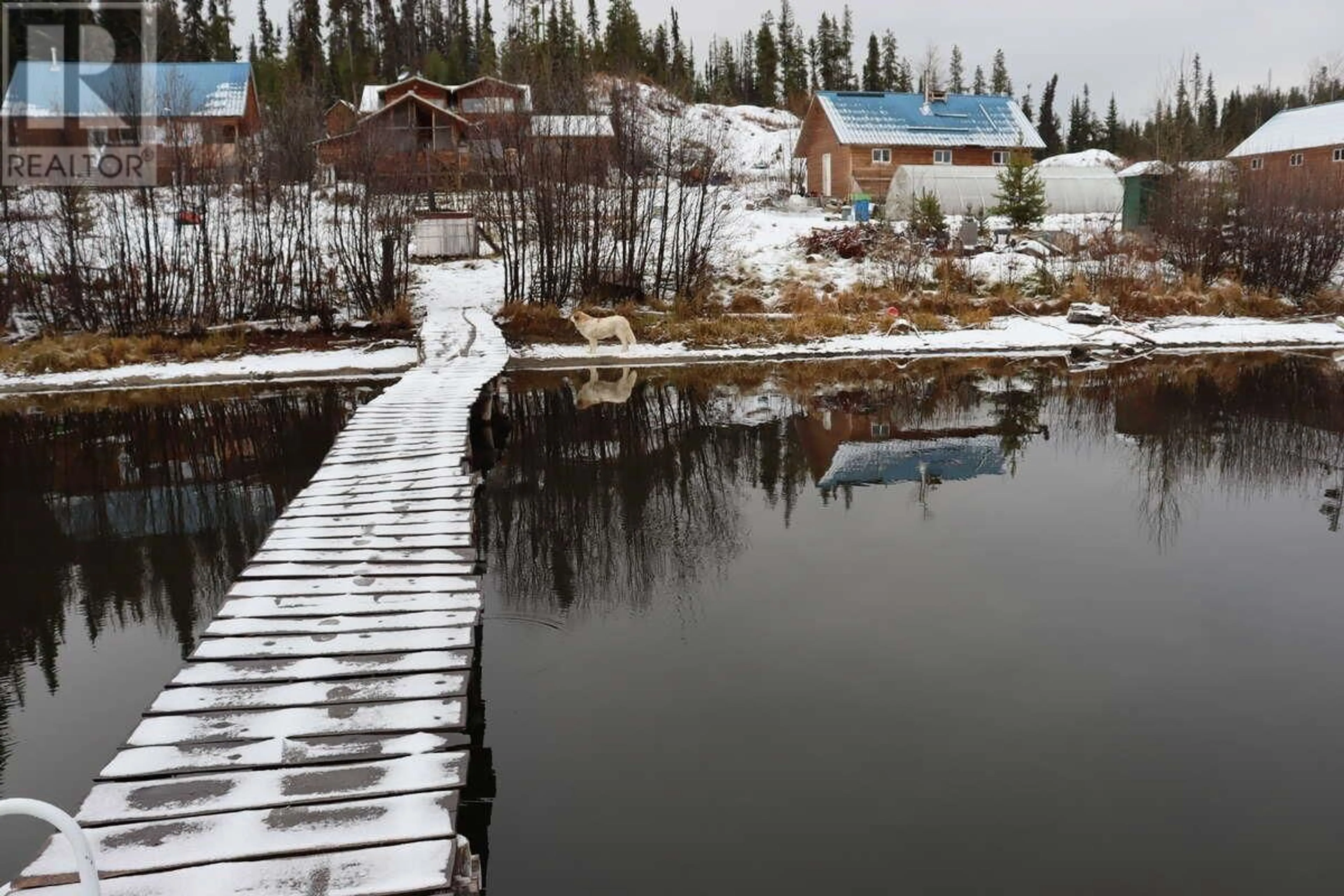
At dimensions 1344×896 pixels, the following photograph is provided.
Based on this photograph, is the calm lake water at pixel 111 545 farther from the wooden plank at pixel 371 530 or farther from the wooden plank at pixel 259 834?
the wooden plank at pixel 259 834

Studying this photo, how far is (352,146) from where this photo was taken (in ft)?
67.9

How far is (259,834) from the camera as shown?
138 inches

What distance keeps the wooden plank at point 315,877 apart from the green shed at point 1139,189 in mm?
30766

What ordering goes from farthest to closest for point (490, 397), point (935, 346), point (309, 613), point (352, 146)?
point (352, 146) < point (935, 346) < point (490, 397) < point (309, 613)

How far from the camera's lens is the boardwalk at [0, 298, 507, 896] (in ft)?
11.0

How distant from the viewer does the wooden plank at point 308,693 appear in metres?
4.41

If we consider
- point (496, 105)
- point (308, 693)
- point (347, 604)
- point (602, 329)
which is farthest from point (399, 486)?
point (496, 105)

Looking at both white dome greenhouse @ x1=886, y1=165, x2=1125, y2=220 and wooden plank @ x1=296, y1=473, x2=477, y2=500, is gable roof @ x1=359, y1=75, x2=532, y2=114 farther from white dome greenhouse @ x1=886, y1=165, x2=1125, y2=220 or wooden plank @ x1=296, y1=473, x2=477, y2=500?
wooden plank @ x1=296, y1=473, x2=477, y2=500

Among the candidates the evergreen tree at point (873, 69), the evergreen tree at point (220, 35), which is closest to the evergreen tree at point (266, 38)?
the evergreen tree at point (220, 35)

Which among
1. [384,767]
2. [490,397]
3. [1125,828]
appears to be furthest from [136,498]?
[1125,828]

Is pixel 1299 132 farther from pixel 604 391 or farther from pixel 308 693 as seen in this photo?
Result: pixel 308 693

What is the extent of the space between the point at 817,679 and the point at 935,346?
14389 mm

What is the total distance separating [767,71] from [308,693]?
239ft

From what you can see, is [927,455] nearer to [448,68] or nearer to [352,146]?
[352,146]
